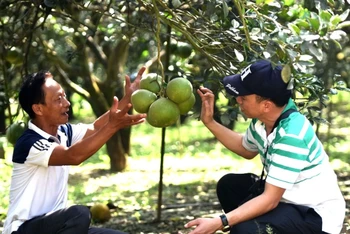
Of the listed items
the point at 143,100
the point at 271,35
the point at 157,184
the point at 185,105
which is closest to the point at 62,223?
the point at 143,100

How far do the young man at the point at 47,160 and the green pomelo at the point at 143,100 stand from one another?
0.08 meters

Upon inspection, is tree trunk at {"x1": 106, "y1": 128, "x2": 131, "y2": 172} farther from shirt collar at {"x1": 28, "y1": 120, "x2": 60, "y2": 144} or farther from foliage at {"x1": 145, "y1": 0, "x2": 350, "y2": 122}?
shirt collar at {"x1": 28, "y1": 120, "x2": 60, "y2": 144}

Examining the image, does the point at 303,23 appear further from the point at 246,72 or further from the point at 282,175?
the point at 282,175

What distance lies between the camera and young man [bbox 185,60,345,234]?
10.1 ft

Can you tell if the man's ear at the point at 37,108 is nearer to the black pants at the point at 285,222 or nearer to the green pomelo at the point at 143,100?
the green pomelo at the point at 143,100

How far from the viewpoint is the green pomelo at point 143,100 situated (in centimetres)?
325

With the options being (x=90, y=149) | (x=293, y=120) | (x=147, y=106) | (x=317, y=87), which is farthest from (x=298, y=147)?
(x=90, y=149)

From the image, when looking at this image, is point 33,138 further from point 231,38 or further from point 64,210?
point 231,38

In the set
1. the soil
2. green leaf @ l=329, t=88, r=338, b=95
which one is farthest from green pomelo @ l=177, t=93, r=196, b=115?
the soil

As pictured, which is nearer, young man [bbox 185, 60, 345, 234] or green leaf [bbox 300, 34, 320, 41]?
green leaf [bbox 300, 34, 320, 41]

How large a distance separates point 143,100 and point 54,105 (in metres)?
0.55

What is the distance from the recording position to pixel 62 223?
11.0 ft

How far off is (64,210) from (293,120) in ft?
4.04

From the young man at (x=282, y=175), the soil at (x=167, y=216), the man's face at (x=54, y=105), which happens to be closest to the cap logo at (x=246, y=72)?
the young man at (x=282, y=175)
